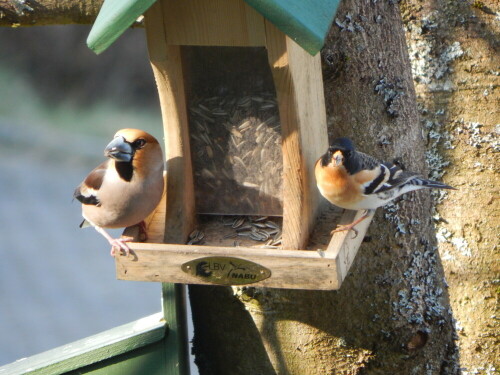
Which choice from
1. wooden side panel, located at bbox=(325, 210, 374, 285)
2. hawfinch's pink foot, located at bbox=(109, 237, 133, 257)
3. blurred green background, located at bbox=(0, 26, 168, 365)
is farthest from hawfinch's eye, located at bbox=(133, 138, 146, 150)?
blurred green background, located at bbox=(0, 26, 168, 365)

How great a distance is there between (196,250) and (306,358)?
0.86m

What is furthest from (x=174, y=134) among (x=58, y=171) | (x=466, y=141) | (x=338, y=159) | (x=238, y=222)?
(x=58, y=171)

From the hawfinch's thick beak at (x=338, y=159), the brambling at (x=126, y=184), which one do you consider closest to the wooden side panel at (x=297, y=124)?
the hawfinch's thick beak at (x=338, y=159)

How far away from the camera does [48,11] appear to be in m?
3.07

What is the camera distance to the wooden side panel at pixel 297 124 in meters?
2.38

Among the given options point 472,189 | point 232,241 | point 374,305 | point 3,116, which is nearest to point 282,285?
point 232,241

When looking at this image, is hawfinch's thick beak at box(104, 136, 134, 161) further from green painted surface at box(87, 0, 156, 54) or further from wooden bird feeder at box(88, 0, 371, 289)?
green painted surface at box(87, 0, 156, 54)

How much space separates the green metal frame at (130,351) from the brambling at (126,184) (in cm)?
30

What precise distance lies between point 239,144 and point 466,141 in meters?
1.25

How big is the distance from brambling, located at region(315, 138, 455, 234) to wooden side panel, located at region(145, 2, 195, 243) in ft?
1.64

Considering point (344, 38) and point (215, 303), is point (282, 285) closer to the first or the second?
point (215, 303)

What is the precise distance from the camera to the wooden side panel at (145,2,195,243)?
2.52m

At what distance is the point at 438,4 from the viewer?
3.41 metres

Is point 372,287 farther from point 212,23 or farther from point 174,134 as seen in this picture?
point 212,23
